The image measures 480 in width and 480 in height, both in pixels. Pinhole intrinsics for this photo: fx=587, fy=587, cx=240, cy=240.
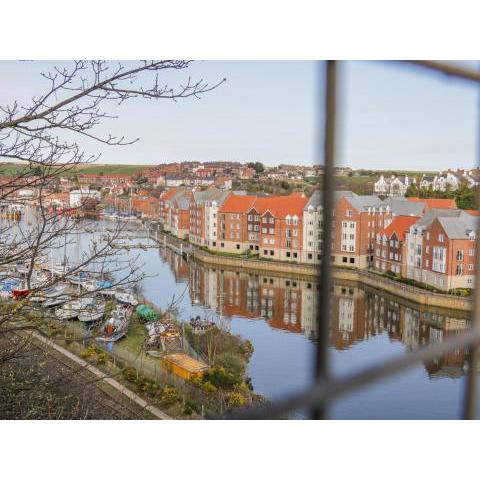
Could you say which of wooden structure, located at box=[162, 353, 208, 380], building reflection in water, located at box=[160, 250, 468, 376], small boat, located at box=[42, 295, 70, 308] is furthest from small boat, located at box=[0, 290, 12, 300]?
building reflection in water, located at box=[160, 250, 468, 376]

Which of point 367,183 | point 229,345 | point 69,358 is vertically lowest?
point 229,345

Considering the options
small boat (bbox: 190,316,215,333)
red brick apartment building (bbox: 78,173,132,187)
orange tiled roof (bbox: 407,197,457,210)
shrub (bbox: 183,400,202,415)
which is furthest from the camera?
orange tiled roof (bbox: 407,197,457,210)

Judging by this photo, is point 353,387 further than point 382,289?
No

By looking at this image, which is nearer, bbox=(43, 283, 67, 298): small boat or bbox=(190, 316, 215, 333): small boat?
bbox=(43, 283, 67, 298): small boat

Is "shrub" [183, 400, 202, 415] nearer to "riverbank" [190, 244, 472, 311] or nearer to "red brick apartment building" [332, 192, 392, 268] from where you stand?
"riverbank" [190, 244, 472, 311]

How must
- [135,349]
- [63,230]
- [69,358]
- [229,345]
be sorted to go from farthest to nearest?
[229,345] → [135,349] → [69,358] → [63,230]

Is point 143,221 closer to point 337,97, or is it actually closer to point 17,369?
point 17,369

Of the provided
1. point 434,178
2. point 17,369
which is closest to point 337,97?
point 17,369
